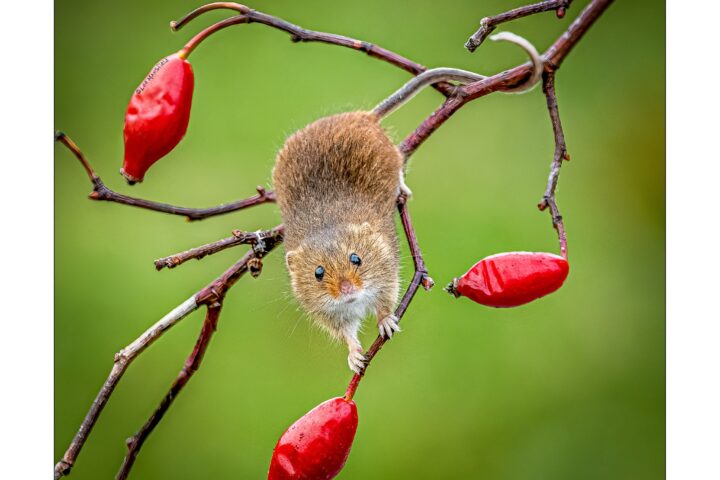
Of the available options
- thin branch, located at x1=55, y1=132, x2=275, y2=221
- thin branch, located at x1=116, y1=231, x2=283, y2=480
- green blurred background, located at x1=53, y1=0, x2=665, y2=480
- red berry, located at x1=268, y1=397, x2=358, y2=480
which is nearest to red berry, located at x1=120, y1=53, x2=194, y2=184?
thin branch, located at x1=55, y1=132, x2=275, y2=221

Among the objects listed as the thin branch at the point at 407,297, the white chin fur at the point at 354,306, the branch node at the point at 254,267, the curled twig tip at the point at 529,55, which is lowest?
the thin branch at the point at 407,297

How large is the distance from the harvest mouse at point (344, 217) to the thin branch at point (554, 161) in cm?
36

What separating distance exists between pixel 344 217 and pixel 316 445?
63cm

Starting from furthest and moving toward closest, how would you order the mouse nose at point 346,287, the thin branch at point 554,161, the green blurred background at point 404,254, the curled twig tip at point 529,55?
the green blurred background at point 404,254, the mouse nose at point 346,287, the thin branch at point 554,161, the curled twig tip at point 529,55

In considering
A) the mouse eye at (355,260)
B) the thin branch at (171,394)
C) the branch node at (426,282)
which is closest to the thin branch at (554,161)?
the branch node at (426,282)

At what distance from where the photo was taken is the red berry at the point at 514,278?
116 cm

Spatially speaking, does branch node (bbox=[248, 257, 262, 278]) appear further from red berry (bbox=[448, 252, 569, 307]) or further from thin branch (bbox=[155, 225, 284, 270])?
red berry (bbox=[448, 252, 569, 307])

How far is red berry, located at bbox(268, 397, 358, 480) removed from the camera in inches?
43.8

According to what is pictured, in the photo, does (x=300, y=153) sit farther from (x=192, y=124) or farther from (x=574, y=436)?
(x=574, y=436)

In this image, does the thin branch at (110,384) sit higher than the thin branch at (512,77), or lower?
lower

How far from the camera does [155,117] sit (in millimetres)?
1276

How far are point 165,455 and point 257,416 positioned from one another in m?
0.25

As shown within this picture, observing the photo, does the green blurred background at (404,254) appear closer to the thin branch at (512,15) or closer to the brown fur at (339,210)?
the brown fur at (339,210)

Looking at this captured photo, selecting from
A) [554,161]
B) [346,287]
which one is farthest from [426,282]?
[346,287]
